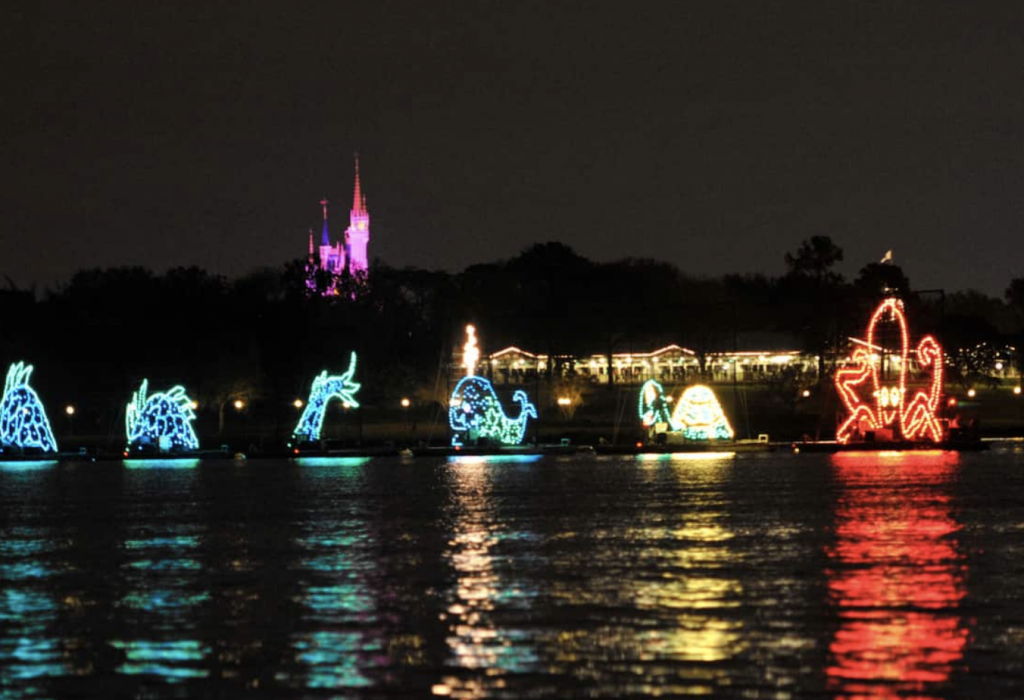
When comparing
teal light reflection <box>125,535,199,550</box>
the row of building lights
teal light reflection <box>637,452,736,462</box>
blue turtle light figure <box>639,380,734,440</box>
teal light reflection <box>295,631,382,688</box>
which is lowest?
teal light reflection <box>295,631,382,688</box>

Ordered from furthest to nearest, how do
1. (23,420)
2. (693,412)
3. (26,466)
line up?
(26,466)
(23,420)
(693,412)

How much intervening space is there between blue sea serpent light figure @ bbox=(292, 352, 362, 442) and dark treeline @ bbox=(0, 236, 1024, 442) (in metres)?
13.8

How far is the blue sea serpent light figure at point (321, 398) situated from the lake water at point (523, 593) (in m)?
22.7

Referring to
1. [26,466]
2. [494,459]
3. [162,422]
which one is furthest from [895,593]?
[26,466]

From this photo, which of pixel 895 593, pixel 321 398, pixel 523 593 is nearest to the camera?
pixel 895 593

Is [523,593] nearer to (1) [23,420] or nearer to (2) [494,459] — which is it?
(2) [494,459]

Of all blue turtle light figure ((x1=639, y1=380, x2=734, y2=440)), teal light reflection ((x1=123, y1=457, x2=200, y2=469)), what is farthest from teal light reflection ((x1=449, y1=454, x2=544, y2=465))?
teal light reflection ((x1=123, y1=457, x2=200, y2=469))

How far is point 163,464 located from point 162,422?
235 cm

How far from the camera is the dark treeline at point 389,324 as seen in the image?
377ft

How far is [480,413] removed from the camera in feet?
328

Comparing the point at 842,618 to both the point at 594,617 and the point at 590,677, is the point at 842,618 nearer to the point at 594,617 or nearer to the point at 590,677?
the point at 594,617

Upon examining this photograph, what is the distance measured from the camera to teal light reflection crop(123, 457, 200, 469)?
319ft

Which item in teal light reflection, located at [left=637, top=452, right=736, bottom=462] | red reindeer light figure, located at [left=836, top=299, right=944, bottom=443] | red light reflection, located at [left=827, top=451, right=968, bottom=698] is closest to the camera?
red light reflection, located at [left=827, top=451, right=968, bottom=698]

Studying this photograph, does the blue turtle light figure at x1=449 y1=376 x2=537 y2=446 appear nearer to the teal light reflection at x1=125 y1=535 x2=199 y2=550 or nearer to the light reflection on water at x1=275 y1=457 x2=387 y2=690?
the light reflection on water at x1=275 y1=457 x2=387 y2=690
